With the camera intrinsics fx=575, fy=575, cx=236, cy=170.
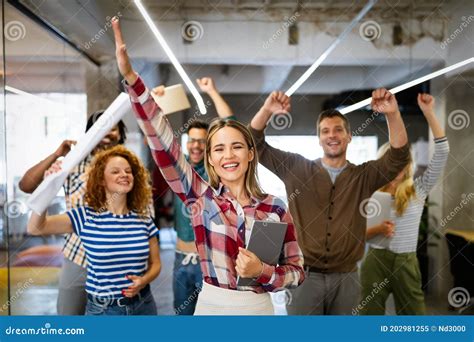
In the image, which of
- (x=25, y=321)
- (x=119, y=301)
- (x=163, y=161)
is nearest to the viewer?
(x=163, y=161)

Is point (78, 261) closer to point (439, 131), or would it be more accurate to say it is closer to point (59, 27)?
point (59, 27)

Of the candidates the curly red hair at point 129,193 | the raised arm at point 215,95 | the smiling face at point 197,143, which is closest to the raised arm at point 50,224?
the curly red hair at point 129,193

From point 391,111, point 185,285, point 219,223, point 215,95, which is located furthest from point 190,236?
point 391,111

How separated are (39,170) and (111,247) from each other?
62 cm

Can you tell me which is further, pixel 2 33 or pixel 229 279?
pixel 2 33

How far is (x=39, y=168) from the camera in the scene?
3.05 m

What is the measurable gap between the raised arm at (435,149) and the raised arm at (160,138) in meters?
1.18

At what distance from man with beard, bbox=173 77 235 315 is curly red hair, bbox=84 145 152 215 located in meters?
0.18

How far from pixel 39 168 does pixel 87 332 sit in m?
0.90

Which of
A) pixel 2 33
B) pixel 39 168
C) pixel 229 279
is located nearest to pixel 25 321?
pixel 39 168

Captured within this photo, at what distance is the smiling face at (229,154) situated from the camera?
8.99 ft

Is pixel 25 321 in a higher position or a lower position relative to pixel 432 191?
lower

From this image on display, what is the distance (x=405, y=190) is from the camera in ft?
Answer: 10.0

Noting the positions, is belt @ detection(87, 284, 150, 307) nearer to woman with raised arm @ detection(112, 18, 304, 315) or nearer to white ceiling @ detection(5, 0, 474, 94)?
woman with raised arm @ detection(112, 18, 304, 315)
